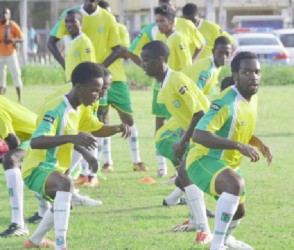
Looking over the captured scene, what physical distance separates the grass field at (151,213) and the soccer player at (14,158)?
201 millimetres

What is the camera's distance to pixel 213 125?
7.80 m

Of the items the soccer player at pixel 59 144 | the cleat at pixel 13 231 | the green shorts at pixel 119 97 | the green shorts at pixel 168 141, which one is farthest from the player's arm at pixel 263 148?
the green shorts at pixel 119 97

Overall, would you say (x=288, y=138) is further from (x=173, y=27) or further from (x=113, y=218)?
(x=113, y=218)

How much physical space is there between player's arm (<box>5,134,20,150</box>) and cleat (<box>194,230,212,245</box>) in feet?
5.74

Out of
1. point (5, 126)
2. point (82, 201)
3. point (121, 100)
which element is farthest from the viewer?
point (121, 100)

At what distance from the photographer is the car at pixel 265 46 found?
3822 cm

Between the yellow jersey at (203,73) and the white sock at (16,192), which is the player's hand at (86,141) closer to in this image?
the white sock at (16,192)

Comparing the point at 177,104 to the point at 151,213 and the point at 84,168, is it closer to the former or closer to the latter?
the point at 151,213

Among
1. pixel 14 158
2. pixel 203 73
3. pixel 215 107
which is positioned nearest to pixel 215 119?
pixel 215 107

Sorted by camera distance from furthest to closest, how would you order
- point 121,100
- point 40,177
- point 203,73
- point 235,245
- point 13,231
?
point 121,100 < point 203,73 < point 13,231 < point 235,245 < point 40,177

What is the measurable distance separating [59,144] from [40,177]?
1.49ft

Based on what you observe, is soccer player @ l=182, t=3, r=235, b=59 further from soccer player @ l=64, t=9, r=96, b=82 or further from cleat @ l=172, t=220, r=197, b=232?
cleat @ l=172, t=220, r=197, b=232

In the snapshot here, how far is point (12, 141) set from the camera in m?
9.06

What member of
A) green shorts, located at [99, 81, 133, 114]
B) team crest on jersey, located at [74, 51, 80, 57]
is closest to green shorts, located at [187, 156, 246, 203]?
team crest on jersey, located at [74, 51, 80, 57]
